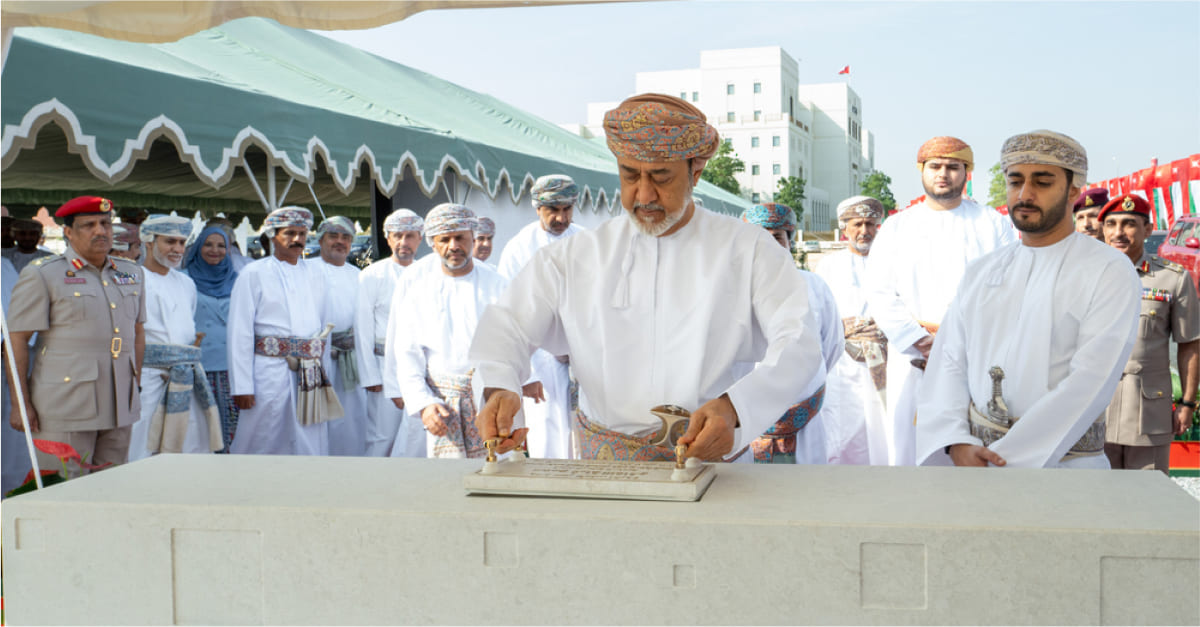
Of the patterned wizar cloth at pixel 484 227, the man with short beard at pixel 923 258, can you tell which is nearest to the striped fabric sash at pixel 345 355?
the patterned wizar cloth at pixel 484 227

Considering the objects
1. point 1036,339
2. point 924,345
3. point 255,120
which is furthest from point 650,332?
point 255,120

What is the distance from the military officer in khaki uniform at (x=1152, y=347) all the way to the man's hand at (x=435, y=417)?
10.1ft

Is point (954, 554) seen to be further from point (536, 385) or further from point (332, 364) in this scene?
point (332, 364)

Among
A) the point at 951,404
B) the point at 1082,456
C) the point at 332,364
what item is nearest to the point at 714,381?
the point at 951,404

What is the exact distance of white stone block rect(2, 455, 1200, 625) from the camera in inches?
61.8

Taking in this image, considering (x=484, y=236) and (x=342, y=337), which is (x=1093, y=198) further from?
(x=342, y=337)

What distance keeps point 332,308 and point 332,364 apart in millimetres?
386

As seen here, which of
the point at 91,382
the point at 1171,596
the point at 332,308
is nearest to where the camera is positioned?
the point at 1171,596

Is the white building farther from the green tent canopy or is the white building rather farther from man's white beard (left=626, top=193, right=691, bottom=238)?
man's white beard (left=626, top=193, right=691, bottom=238)

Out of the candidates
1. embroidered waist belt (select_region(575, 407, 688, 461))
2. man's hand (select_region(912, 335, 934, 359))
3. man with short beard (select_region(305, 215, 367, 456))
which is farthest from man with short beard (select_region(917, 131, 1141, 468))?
man with short beard (select_region(305, 215, 367, 456))

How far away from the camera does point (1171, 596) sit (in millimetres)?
1551

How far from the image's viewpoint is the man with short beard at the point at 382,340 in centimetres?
564

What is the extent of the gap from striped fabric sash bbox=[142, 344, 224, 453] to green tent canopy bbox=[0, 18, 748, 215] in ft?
3.20

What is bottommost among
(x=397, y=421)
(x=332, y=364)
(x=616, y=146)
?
(x=397, y=421)
